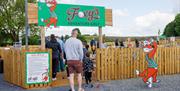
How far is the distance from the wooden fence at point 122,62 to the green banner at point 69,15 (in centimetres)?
123

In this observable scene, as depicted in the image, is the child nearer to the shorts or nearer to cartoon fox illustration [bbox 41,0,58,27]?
the shorts

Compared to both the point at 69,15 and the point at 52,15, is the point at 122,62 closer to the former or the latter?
the point at 69,15

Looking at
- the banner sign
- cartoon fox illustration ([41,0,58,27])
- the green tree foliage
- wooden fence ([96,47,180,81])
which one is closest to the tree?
the green tree foliage

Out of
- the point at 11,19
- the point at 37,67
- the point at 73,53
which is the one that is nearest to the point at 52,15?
the point at 37,67

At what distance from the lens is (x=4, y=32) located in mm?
59500

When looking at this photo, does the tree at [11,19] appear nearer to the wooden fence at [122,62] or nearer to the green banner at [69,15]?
the wooden fence at [122,62]

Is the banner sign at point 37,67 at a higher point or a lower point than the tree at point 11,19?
lower

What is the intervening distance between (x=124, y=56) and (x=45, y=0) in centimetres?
380

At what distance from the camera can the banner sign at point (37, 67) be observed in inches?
512

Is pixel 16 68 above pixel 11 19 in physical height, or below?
below

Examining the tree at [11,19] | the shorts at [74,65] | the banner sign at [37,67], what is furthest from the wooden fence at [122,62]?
the tree at [11,19]

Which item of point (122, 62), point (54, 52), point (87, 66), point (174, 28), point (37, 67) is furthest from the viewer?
point (174, 28)

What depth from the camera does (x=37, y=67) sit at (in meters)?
13.1

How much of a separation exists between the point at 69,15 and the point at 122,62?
279cm
